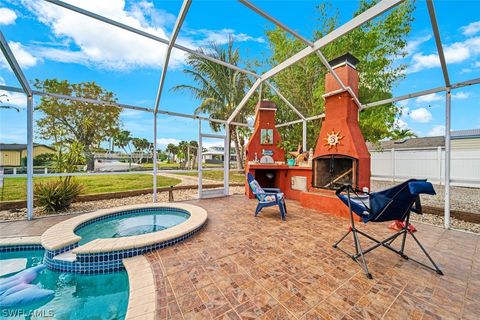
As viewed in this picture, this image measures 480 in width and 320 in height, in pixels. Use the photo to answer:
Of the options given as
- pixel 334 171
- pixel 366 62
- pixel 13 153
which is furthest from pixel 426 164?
pixel 13 153

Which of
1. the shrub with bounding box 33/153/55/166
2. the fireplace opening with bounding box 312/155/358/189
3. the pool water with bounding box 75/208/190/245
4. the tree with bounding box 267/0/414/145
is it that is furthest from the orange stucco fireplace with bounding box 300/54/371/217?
the shrub with bounding box 33/153/55/166

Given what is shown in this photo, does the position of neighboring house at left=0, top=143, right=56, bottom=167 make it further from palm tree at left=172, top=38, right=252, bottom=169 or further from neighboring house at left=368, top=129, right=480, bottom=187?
neighboring house at left=368, top=129, right=480, bottom=187

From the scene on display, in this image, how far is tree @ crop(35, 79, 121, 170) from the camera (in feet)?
19.8

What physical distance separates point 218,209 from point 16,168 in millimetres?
5088

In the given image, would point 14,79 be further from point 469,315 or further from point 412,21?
point 412,21

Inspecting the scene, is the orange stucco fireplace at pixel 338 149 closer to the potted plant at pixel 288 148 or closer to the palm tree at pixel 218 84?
the potted plant at pixel 288 148

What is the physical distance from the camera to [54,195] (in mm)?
5082

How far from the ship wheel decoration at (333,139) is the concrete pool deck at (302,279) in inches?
93.2

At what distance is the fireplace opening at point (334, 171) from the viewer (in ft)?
16.0

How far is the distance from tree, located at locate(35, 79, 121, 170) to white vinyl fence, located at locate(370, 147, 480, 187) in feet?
41.4

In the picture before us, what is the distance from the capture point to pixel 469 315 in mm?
1707

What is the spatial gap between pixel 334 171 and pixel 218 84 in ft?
26.1

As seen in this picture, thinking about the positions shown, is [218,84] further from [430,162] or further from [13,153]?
[430,162]

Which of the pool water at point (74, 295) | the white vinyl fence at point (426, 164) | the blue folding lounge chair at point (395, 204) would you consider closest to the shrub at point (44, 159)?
the pool water at point (74, 295)
